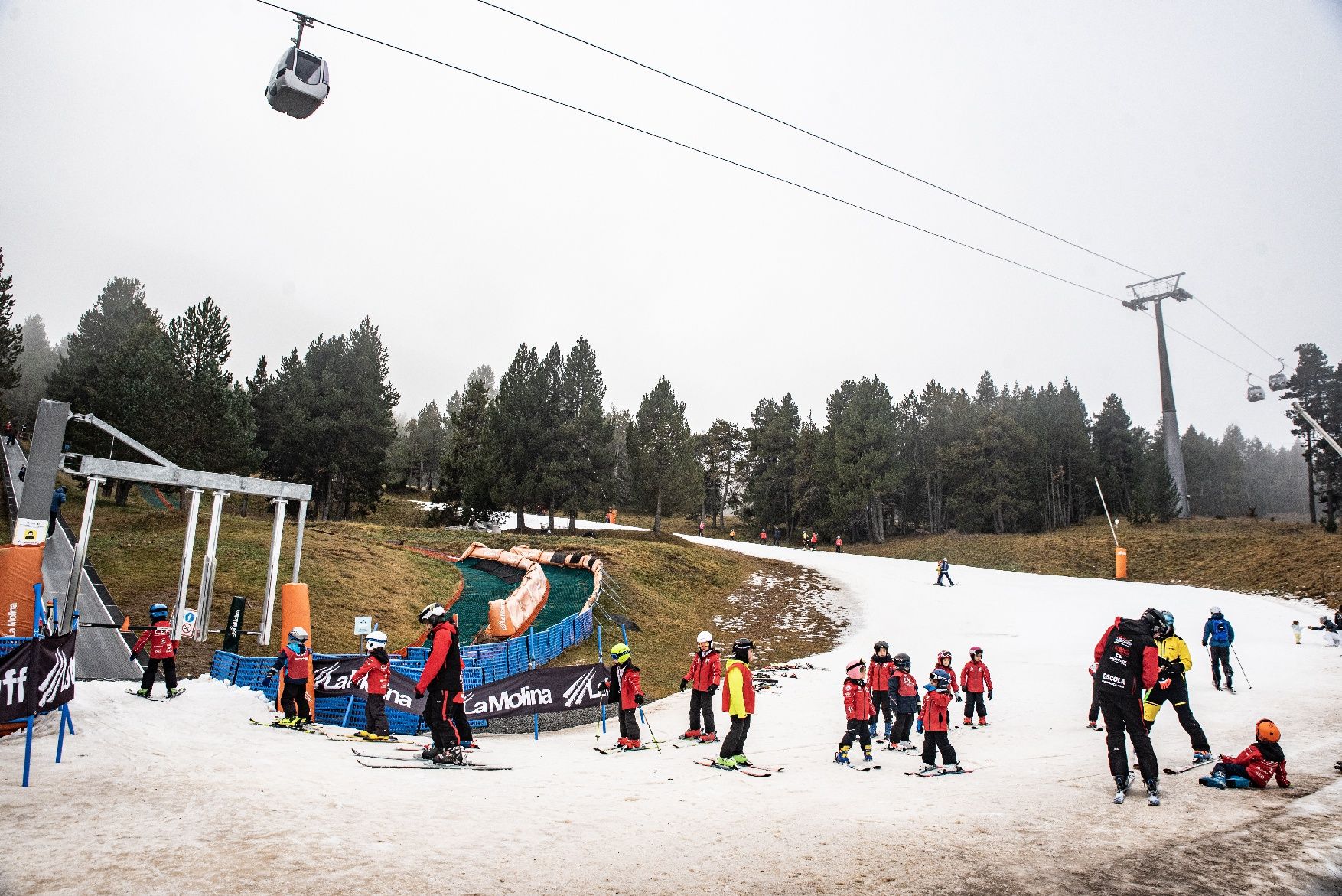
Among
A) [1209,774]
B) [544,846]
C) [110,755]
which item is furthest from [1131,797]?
[110,755]

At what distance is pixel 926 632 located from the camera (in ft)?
92.8

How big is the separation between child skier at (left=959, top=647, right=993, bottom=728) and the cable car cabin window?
14511mm

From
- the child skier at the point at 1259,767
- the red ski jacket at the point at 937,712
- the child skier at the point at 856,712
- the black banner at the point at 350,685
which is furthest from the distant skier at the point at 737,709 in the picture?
the black banner at the point at 350,685

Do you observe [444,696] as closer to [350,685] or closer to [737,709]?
[737,709]

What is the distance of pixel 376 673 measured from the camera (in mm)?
11898

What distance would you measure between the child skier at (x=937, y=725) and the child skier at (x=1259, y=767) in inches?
118

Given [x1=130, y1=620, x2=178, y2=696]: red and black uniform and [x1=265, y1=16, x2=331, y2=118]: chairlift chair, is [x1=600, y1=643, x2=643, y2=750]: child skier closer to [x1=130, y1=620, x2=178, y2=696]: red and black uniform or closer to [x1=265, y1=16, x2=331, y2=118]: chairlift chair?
[x1=130, y1=620, x2=178, y2=696]: red and black uniform

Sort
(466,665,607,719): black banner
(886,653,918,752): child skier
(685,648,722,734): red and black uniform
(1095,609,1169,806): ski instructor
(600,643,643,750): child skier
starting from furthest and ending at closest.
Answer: (466,665,607,719): black banner
(685,648,722,734): red and black uniform
(600,643,643,750): child skier
(886,653,918,752): child skier
(1095,609,1169,806): ski instructor

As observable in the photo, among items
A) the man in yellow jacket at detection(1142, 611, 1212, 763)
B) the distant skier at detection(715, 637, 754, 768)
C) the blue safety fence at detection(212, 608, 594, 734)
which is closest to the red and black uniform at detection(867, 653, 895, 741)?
the distant skier at detection(715, 637, 754, 768)

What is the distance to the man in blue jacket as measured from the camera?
15.7m

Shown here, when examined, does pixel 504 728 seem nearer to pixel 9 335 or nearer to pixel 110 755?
pixel 110 755

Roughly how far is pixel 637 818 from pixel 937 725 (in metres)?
5.21

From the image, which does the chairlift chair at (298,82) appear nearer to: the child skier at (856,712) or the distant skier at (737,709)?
the distant skier at (737,709)

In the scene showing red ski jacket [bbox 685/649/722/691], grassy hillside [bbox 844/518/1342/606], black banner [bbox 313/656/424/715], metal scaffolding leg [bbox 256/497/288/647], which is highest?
grassy hillside [bbox 844/518/1342/606]
